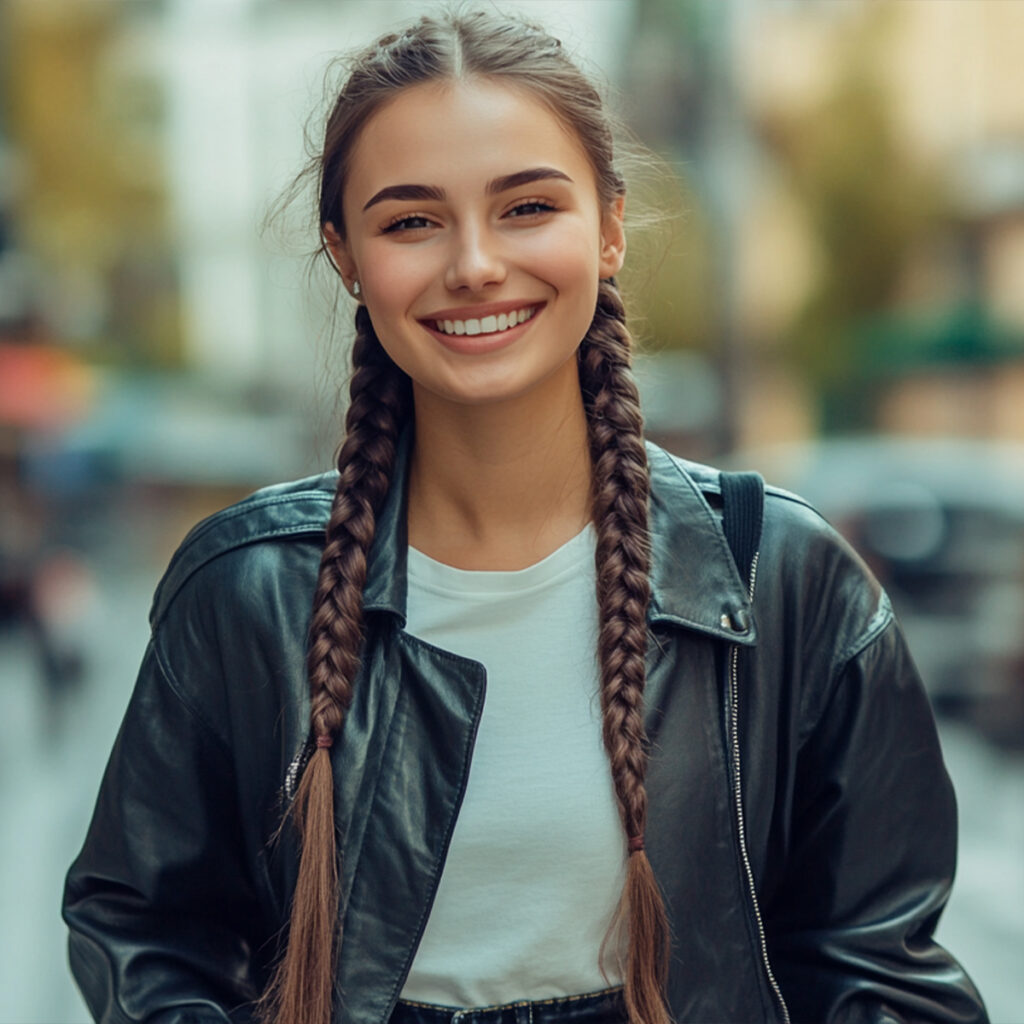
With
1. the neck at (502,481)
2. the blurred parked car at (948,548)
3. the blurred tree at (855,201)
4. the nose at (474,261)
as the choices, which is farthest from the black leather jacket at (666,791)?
the blurred tree at (855,201)

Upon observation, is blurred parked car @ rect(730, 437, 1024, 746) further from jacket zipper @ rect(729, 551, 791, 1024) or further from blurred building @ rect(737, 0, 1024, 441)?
jacket zipper @ rect(729, 551, 791, 1024)

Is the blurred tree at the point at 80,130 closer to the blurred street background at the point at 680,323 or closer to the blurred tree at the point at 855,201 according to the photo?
the blurred street background at the point at 680,323

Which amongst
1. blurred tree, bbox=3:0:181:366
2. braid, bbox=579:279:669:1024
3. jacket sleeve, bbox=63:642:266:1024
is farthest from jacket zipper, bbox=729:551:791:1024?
blurred tree, bbox=3:0:181:366

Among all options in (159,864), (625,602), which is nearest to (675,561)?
(625,602)

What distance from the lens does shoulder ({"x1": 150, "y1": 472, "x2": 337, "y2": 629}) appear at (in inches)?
77.8

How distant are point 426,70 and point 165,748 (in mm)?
954

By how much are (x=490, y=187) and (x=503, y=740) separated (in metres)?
0.71

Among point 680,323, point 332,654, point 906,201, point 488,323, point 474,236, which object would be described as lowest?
point 680,323

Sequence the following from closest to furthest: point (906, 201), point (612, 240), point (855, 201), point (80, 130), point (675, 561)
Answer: point (675, 561)
point (612, 240)
point (80, 130)
point (906, 201)
point (855, 201)

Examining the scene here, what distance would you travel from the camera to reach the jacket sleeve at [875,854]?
186 centimetres

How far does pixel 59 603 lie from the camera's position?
11.2m

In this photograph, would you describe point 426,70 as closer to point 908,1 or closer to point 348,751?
point 348,751

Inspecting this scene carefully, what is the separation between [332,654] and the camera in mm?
1886

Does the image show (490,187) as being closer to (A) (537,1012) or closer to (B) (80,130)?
(A) (537,1012)
